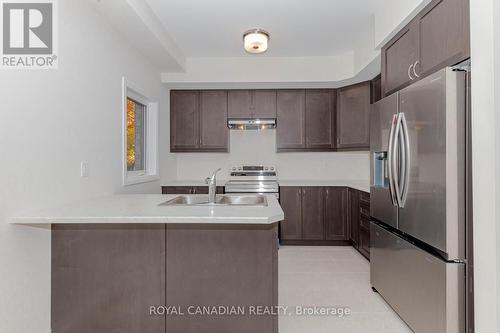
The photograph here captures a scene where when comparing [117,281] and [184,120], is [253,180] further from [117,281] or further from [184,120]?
[117,281]

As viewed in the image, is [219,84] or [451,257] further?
[219,84]

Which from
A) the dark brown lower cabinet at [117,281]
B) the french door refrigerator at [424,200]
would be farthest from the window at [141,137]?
the french door refrigerator at [424,200]

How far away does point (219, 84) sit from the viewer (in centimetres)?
439

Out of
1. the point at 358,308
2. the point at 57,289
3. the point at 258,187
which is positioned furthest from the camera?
the point at 258,187

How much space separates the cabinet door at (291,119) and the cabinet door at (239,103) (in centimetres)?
44

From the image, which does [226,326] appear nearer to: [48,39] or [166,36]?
[48,39]

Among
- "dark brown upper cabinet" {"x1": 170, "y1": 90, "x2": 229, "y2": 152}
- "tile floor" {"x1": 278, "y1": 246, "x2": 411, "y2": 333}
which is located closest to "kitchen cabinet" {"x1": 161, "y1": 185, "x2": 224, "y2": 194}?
"dark brown upper cabinet" {"x1": 170, "y1": 90, "x2": 229, "y2": 152}

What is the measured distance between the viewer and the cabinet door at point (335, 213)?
169 inches

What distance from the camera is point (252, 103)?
15.1ft

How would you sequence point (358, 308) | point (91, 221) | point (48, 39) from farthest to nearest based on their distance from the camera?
point (358, 308)
point (48, 39)
point (91, 221)

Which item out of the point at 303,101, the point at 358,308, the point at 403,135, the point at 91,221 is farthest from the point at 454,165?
the point at 303,101

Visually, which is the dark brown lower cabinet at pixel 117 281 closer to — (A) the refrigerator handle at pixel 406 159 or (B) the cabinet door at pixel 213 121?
(A) the refrigerator handle at pixel 406 159

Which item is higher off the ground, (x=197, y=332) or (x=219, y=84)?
(x=219, y=84)

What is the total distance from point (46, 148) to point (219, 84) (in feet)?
9.20
